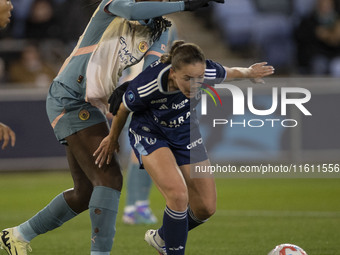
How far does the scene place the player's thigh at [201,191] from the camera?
5.29 meters

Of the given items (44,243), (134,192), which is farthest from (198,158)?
(134,192)

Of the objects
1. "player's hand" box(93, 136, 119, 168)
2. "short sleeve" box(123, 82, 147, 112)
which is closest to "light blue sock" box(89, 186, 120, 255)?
"player's hand" box(93, 136, 119, 168)

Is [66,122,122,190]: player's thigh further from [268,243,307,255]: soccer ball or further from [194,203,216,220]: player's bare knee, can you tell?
[268,243,307,255]: soccer ball

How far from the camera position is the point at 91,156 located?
504cm

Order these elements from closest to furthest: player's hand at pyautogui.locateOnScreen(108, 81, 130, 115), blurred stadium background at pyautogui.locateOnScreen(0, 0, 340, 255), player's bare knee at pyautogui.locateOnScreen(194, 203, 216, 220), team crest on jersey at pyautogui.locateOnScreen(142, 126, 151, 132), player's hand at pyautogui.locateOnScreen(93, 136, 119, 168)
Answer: player's hand at pyautogui.locateOnScreen(93, 136, 119, 168) < player's hand at pyautogui.locateOnScreen(108, 81, 130, 115) < team crest on jersey at pyautogui.locateOnScreen(142, 126, 151, 132) < player's bare knee at pyautogui.locateOnScreen(194, 203, 216, 220) < blurred stadium background at pyautogui.locateOnScreen(0, 0, 340, 255)

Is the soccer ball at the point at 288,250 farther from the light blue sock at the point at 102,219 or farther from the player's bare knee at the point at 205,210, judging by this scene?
the light blue sock at the point at 102,219

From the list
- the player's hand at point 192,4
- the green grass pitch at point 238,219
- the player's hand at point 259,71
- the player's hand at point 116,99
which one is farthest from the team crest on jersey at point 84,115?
the green grass pitch at point 238,219

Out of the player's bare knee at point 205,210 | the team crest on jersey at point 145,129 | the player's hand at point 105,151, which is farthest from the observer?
the player's bare knee at point 205,210

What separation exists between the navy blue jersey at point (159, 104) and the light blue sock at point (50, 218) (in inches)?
30.4

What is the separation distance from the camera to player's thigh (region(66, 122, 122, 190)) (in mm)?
4984

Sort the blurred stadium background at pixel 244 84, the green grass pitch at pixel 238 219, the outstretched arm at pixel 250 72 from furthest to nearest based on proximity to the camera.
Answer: the blurred stadium background at pixel 244 84 < the green grass pitch at pixel 238 219 < the outstretched arm at pixel 250 72

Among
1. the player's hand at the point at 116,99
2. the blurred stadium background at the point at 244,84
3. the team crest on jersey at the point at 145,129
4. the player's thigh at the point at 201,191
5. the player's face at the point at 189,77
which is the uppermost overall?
the player's face at the point at 189,77

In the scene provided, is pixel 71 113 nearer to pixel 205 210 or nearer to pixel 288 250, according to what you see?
pixel 205 210

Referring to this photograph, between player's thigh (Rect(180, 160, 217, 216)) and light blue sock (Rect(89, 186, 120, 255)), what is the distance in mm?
618
